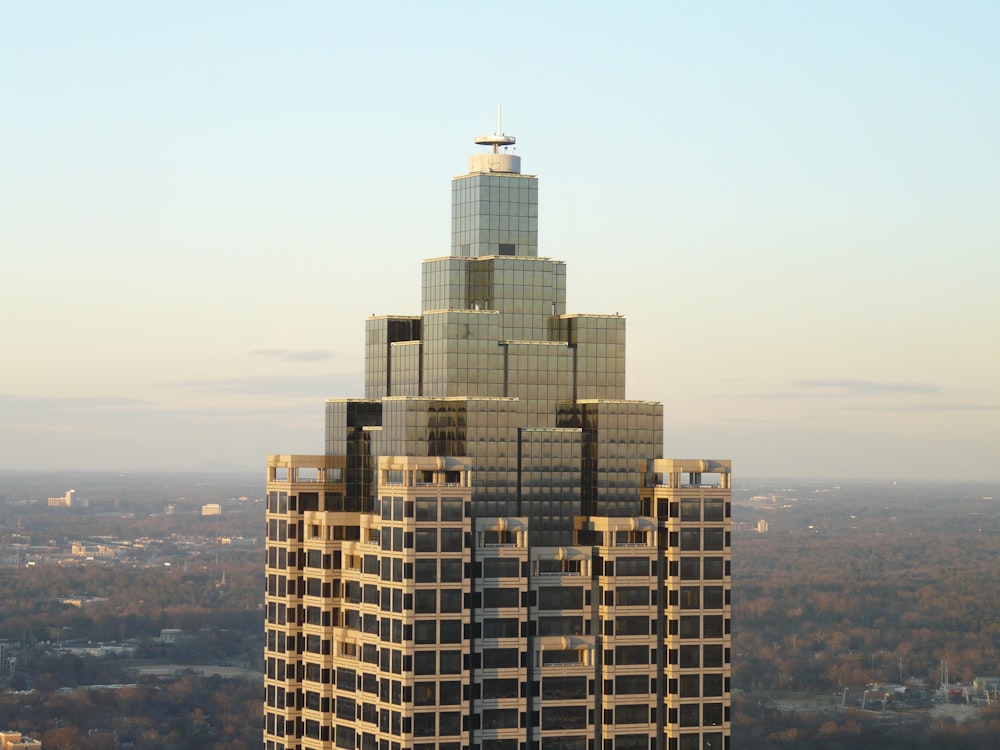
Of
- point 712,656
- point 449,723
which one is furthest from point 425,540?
point 712,656

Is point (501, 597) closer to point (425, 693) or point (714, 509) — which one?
point (425, 693)

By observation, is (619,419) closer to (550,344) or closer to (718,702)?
(550,344)

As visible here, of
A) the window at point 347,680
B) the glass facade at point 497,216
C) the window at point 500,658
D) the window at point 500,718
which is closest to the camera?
the window at point 500,658

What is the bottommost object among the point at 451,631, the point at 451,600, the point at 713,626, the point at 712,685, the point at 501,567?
the point at 712,685

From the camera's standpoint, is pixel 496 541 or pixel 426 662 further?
pixel 496 541

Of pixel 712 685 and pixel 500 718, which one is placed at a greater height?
pixel 712 685

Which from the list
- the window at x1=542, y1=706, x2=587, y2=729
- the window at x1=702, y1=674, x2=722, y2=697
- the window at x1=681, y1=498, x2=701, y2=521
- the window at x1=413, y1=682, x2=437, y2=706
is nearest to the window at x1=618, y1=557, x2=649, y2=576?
the window at x1=681, y1=498, x2=701, y2=521

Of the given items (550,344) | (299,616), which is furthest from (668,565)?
(299,616)

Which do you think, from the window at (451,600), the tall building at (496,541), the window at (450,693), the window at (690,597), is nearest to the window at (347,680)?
the tall building at (496,541)

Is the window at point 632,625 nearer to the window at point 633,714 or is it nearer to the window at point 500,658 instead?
the window at point 633,714
